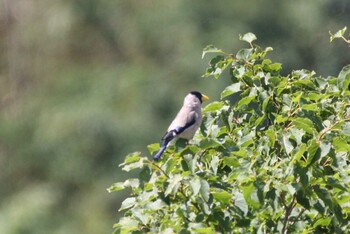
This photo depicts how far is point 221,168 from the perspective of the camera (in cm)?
548

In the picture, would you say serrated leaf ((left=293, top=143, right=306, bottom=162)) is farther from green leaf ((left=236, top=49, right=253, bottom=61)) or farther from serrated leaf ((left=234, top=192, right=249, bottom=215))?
green leaf ((left=236, top=49, right=253, bottom=61))

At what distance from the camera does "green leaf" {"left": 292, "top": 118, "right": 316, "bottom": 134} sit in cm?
490

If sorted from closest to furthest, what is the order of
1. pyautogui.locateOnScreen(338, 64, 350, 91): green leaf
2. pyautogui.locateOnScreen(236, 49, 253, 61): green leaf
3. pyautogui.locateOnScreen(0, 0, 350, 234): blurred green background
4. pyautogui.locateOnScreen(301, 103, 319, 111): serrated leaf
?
pyautogui.locateOnScreen(301, 103, 319, 111): serrated leaf → pyautogui.locateOnScreen(338, 64, 350, 91): green leaf → pyautogui.locateOnScreen(236, 49, 253, 61): green leaf → pyautogui.locateOnScreen(0, 0, 350, 234): blurred green background

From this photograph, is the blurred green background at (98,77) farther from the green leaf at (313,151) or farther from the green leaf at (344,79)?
the green leaf at (313,151)

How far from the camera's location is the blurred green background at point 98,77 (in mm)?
18766

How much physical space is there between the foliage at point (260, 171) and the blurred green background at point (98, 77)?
11.7 meters

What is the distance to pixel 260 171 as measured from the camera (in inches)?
191

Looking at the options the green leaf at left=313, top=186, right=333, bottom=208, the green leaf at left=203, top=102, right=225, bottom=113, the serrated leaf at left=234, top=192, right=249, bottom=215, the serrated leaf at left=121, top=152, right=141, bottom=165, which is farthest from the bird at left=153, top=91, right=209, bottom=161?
the green leaf at left=313, top=186, right=333, bottom=208

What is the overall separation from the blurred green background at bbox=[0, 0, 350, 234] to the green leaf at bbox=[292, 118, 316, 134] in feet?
40.3

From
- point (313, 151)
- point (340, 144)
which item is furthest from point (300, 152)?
point (340, 144)

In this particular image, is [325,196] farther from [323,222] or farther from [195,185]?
[195,185]

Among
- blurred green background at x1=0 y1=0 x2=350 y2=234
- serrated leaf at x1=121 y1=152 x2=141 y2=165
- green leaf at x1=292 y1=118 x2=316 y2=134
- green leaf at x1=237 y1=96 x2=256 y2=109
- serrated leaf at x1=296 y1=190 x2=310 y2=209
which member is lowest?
serrated leaf at x1=296 y1=190 x2=310 y2=209

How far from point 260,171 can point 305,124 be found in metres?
0.27

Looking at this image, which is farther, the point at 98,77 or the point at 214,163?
the point at 98,77
